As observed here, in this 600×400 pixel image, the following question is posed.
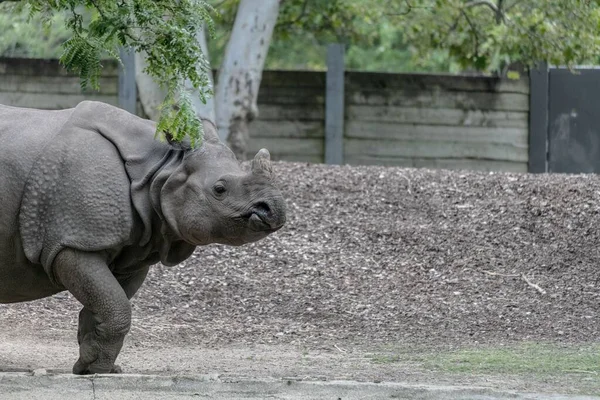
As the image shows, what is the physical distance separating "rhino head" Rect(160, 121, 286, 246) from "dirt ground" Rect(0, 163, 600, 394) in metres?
1.33

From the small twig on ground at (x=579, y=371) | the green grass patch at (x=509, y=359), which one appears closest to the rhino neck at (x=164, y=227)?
the green grass patch at (x=509, y=359)

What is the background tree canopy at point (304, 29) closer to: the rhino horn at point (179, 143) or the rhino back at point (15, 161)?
the rhino horn at point (179, 143)

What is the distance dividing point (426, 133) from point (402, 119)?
349 mm

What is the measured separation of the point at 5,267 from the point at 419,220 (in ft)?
17.8

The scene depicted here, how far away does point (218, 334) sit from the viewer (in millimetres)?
9047

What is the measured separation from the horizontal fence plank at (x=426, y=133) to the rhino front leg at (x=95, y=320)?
347 inches

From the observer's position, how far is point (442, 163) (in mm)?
15844

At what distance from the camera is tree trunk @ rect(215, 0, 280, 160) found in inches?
532

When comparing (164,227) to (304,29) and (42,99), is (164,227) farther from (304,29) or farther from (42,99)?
(304,29)

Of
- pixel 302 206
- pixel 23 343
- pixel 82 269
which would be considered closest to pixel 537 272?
pixel 302 206

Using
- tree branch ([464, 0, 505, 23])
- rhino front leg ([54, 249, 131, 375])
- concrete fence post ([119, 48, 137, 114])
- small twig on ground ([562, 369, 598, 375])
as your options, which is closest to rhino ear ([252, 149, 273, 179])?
rhino front leg ([54, 249, 131, 375])

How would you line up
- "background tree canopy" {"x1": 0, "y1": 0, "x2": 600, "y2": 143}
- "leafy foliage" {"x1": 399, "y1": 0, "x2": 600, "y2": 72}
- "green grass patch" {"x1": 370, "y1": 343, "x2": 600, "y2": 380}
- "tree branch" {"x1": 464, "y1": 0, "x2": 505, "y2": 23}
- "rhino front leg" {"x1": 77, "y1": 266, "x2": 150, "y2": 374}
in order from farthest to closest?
"tree branch" {"x1": 464, "y1": 0, "x2": 505, "y2": 23} → "leafy foliage" {"x1": 399, "y1": 0, "x2": 600, "y2": 72} → "green grass patch" {"x1": 370, "y1": 343, "x2": 600, "y2": 380} → "rhino front leg" {"x1": 77, "y1": 266, "x2": 150, "y2": 374} → "background tree canopy" {"x1": 0, "y1": 0, "x2": 600, "y2": 143}

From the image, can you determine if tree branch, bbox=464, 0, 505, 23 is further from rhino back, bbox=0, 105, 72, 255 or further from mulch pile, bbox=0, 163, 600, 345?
rhino back, bbox=0, 105, 72, 255

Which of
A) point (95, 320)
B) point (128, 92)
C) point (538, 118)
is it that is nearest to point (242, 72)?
point (128, 92)
